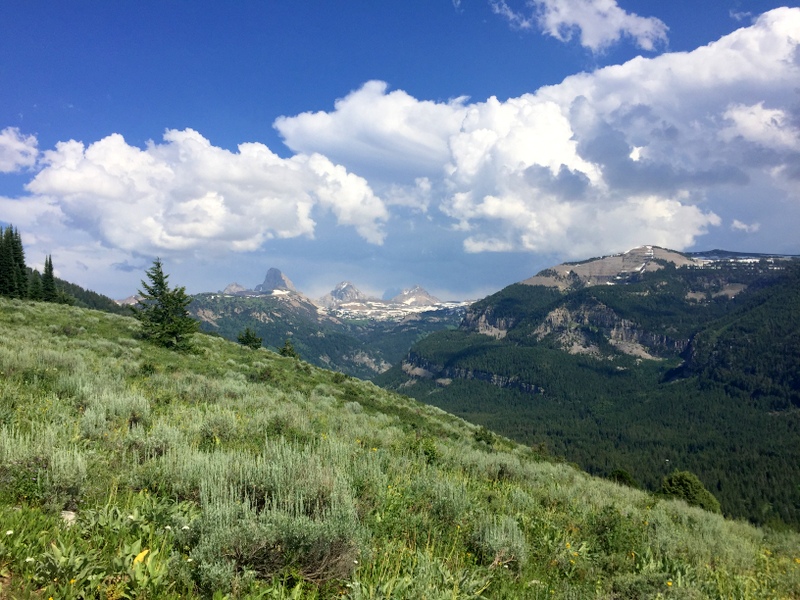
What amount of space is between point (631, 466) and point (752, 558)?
228528 millimetres

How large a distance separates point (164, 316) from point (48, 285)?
7126 cm

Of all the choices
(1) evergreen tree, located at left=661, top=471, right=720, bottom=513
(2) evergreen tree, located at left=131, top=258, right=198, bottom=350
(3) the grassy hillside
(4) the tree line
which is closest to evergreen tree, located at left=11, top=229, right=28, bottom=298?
(4) the tree line

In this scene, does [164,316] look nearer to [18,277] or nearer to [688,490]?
[688,490]

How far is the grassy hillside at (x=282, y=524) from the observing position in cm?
441

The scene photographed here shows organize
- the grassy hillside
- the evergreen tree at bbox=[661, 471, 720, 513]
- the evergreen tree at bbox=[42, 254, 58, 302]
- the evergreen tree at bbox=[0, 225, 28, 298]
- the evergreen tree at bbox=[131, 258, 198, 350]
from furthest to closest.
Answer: the evergreen tree at bbox=[42, 254, 58, 302] < the evergreen tree at bbox=[0, 225, 28, 298] < the evergreen tree at bbox=[661, 471, 720, 513] < the evergreen tree at bbox=[131, 258, 198, 350] < the grassy hillside

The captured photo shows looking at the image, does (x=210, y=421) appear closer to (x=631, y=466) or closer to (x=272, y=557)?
(x=272, y=557)

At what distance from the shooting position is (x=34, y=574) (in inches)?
152

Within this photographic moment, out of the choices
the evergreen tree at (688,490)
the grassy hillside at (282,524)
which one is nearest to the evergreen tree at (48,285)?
the grassy hillside at (282,524)

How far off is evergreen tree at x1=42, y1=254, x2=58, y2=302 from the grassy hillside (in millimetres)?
85495

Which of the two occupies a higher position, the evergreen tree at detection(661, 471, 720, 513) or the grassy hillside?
the grassy hillside

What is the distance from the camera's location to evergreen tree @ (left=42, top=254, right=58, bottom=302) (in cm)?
7819

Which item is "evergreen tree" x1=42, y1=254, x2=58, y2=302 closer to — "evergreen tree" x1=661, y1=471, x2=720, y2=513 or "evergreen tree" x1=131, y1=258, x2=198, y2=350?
"evergreen tree" x1=131, y1=258, x2=198, y2=350

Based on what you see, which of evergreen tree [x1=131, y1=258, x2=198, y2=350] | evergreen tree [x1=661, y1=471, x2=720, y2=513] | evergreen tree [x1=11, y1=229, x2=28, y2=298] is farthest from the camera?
evergreen tree [x1=11, y1=229, x2=28, y2=298]

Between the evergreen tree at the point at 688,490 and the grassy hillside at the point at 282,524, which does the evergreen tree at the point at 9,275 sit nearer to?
the grassy hillside at the point at 282,524
